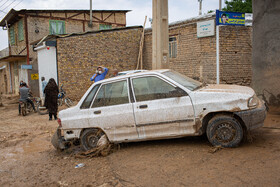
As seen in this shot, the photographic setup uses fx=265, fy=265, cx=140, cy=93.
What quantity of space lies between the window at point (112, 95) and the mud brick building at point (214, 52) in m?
8.70

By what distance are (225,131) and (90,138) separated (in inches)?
107

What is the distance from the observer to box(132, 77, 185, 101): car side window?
16.5 feet

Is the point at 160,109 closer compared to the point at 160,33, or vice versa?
the point at 160,109

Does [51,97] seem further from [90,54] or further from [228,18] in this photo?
[228,18]

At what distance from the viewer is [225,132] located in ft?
15.4

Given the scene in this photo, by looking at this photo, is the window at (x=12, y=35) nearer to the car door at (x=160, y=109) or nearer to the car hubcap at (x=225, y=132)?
the car door at (x=160, y=109)

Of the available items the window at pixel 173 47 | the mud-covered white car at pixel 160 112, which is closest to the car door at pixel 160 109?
the mud-covered white car at pixel 160 112

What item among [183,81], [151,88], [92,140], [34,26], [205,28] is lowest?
[92,140]

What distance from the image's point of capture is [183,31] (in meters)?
14.2

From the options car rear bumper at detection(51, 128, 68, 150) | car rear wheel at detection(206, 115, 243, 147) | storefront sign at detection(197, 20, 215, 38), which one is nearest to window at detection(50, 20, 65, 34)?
storefront sign at detection(197, 20, 215, 38)

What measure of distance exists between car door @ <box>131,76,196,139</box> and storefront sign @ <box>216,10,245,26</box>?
13.9 feet

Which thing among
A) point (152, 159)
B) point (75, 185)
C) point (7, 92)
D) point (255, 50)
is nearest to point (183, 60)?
point (255, 50)

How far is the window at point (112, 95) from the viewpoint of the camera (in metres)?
5.29

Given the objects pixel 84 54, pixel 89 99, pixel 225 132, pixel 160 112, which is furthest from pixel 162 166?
pixel 84 54
